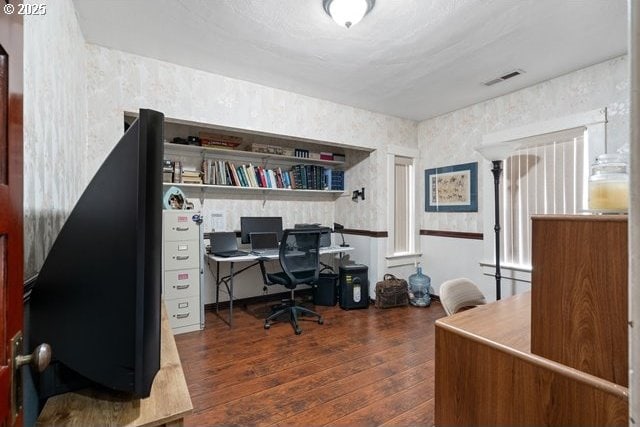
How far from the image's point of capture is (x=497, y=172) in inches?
119

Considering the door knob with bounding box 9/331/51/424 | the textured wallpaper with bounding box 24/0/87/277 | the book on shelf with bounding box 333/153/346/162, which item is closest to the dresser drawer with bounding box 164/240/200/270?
the textured wallpaper with bounding box 24/0/87/277

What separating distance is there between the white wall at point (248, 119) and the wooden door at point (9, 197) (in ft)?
7.05

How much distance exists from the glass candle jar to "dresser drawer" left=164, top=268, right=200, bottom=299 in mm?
3065

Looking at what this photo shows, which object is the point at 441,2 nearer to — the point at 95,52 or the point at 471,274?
the point at 95,52

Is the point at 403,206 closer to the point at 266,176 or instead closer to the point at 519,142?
the point at 519,142

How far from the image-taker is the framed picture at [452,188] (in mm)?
3641

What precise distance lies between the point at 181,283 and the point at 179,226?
1.89 feet

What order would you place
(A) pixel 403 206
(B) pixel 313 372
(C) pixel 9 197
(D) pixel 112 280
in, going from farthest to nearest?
1. (A) pixel 403 206
2. (B) pixel 313 372
3. (D) pixel 112 280
4. (C) pixel 9 197

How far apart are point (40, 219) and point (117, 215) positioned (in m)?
0.71

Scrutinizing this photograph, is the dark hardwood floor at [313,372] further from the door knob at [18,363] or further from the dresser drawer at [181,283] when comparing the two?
the door knob at [18,363]

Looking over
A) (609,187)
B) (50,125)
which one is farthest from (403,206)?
(50,125)

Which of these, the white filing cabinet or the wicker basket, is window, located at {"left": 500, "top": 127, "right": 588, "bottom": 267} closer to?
the wicker basket

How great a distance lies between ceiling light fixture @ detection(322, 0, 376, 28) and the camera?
173 cm

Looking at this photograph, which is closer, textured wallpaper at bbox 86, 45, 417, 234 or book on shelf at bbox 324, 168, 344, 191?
textured wallpaper at bbox 86, 45, 417, 234
